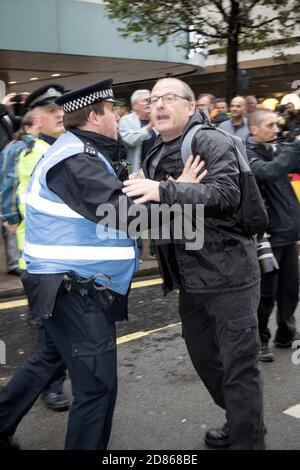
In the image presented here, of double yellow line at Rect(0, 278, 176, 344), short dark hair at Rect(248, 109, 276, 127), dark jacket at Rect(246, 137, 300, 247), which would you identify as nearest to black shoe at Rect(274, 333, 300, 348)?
dark jacket at Rect(246, 137, 300, 247)

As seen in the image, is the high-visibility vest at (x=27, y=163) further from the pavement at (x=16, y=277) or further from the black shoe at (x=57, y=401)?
the pavement at (x=16, y=277)

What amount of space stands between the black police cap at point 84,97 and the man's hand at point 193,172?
19.4 inches

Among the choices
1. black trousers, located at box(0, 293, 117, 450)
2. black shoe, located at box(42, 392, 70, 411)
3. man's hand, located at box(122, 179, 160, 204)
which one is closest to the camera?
man's hand, located at box(122, 179, 160, 204)

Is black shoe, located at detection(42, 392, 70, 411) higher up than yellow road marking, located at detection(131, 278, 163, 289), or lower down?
higher up

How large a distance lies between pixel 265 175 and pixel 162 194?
177cm

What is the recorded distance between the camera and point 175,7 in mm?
11531

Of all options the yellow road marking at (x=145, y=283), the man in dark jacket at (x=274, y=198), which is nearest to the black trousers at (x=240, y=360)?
the man in dark jacket at (x=274, y=198)

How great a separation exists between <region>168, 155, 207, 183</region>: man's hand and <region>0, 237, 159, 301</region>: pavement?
13.5 feet

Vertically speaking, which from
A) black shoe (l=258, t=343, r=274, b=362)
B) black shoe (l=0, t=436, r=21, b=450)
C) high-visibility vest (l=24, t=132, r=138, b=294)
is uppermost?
high-visibility vest (l=24, t=132, r=138, b=294)

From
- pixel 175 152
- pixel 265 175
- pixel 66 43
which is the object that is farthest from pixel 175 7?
pixel 175 152

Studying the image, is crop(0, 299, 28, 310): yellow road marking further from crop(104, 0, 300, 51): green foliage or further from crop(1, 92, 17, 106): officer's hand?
crop(104, 0, 300, 51): green foliage

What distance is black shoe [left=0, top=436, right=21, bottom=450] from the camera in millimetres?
3033

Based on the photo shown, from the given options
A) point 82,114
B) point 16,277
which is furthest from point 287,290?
point 16,277

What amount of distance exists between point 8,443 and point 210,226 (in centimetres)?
A: 155
